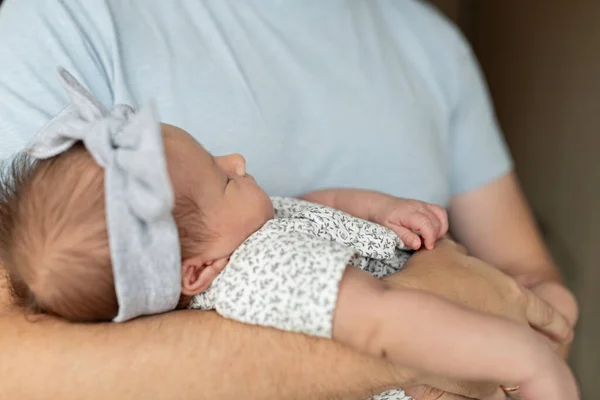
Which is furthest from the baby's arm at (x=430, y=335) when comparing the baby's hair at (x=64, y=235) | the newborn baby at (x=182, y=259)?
the baby's hair at (x=64, y=235)

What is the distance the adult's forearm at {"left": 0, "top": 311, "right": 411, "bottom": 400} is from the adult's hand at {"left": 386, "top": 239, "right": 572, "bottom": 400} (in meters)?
0.12

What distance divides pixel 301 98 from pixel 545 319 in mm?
523

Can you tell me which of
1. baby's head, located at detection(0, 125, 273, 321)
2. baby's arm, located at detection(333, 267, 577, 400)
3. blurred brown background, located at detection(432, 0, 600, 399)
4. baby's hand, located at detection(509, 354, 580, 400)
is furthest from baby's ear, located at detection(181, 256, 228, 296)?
blurred brown background, located at detection(432, 0, 600, 399)

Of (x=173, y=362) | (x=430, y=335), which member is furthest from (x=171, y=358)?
(x=430, y=335)

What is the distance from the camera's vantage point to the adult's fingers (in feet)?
3.05

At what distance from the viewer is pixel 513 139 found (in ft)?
7.64

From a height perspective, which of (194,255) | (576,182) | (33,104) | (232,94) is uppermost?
(33,104)

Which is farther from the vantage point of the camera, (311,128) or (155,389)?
(311,128)

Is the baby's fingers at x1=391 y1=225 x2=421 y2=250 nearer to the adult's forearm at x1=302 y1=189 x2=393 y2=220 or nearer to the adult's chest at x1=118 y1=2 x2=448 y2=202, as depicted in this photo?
the adult's forearm at x1=302 y1=189 x2=393 y2=220

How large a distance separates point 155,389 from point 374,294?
0.29 m

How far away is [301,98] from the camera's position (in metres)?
1.09

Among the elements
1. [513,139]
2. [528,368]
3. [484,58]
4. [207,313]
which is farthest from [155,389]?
[484,58]

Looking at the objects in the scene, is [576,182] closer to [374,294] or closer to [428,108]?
[428,108]

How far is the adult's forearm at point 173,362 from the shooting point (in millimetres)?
753
